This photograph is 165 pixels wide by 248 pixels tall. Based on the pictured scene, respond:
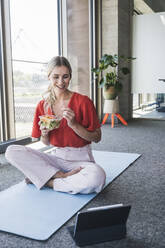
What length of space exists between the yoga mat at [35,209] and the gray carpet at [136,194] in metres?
0.04

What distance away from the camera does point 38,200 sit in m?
1.82

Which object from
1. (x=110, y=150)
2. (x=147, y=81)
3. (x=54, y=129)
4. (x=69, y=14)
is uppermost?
(x=69, y=14)

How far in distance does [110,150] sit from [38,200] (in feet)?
5.09

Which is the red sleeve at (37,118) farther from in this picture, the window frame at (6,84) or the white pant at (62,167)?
the window frame at (6,84)

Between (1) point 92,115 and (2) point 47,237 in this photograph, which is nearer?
(2) point 47,237

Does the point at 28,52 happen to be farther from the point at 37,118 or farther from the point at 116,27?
the point at 116,27

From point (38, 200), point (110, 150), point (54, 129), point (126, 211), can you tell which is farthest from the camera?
point (110, 150)

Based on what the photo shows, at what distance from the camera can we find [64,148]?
201 centimetres

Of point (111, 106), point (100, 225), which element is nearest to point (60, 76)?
point (100, 225)

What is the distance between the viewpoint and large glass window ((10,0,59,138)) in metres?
3.37

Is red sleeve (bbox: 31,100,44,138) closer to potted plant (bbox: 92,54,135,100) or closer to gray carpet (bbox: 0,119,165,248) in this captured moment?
gray carpet (bbox: 0,119,165,248)

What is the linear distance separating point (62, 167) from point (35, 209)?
1.37 ft

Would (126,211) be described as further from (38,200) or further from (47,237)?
(38,200)

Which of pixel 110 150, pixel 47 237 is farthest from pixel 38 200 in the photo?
pixel 110 150
